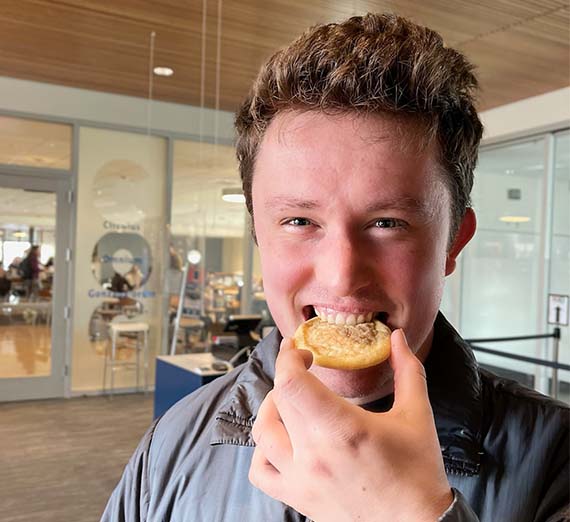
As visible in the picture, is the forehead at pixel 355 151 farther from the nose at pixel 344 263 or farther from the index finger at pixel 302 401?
the index finger at pixel 302 401

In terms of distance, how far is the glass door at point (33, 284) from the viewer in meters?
6.74

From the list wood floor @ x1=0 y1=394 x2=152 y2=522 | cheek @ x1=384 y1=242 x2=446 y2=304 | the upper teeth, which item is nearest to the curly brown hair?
cheek @ x1=384 y1=242 x2=446 y2=304

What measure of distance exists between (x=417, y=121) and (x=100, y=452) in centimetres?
506

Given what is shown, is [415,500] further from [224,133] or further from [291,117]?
[224,133]

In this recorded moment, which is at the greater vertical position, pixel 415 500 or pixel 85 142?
pixel 85 142

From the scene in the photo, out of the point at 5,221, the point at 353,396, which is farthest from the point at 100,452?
the point at 353,396

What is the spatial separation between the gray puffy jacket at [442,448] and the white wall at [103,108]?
537 cm

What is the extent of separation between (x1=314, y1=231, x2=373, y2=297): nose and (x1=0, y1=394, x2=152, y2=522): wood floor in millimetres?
3806

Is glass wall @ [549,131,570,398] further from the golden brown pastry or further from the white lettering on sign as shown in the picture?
the golden brown pastry

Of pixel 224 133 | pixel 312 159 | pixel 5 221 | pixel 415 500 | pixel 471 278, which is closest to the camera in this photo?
pixel 415 500

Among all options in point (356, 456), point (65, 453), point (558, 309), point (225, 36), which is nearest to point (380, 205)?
point (356, 456)

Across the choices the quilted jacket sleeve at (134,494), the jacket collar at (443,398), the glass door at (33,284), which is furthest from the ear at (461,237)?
the glass door at (33,284)

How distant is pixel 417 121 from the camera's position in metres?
0.90

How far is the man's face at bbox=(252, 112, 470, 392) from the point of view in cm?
84
